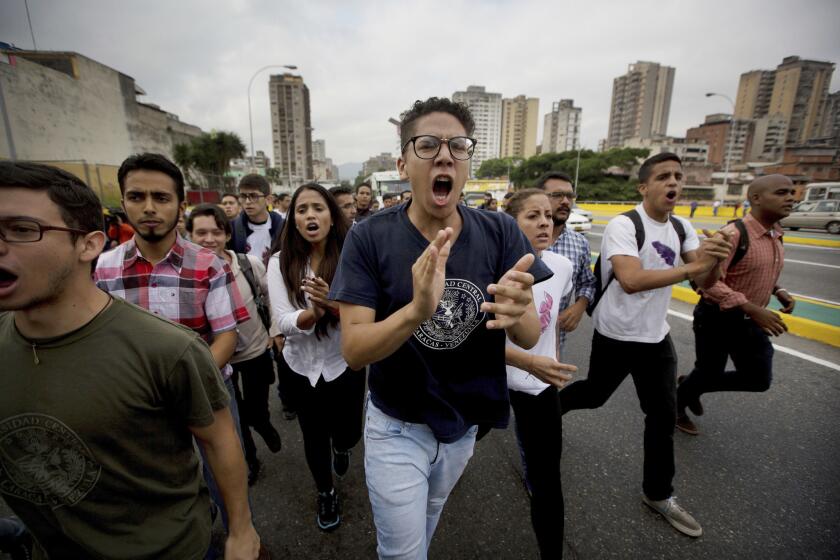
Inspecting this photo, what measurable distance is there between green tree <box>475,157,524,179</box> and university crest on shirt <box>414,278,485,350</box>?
73939 mm

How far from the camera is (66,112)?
22.7 meters

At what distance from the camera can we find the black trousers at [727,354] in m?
2.81

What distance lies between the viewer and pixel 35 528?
46.6 inches

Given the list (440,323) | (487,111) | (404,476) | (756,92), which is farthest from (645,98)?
(404,476)

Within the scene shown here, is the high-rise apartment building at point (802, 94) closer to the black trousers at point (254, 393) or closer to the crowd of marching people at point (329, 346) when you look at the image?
the crowd of marching people at point (329, 346)

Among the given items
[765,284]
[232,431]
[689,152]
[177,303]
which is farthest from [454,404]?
[689,152]

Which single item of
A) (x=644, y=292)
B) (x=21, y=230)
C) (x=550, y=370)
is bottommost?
(x=550, y=370)

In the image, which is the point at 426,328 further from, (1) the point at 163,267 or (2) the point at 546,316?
(1) the point at 163,267

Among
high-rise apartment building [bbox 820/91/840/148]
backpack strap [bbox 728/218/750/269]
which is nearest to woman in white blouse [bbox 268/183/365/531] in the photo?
backpack strap [bbox 728/218/750/269]

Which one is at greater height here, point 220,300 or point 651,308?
point 220,300

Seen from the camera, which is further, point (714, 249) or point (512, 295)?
point (714, 249)

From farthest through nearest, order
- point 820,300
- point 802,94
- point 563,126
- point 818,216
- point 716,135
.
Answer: point 563,126, point 802,94, point 716,135, point 818,216, point 820,300

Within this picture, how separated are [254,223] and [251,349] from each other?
8.33 feet

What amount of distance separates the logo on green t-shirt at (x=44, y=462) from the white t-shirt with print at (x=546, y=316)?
1815mm
